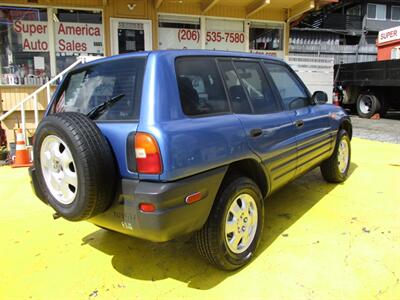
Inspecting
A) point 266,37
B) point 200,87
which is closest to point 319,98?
point 200,87

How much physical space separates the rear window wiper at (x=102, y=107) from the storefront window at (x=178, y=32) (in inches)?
291

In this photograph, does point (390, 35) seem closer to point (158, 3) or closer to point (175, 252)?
point (158, 3)

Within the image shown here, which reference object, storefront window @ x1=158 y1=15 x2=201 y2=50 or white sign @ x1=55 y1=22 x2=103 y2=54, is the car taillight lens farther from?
storefront window @ x1=158 y1=15 x2=201 y2=50

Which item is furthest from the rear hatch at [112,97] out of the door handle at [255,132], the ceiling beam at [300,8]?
the ceiling beam at [300,8]

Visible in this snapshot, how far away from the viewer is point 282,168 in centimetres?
328

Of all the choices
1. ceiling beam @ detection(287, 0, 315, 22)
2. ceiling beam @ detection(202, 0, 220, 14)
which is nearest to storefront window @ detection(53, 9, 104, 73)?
ceiling beam @ detection(202, 0, 220, 14)

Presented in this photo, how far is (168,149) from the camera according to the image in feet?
7.00

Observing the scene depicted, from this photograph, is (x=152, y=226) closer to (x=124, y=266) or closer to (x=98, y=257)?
(x=124, y=266)

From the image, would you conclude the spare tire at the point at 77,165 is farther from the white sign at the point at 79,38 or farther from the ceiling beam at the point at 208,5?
the ceiling beam at the point at 208,5

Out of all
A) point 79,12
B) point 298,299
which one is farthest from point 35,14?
point 298,299

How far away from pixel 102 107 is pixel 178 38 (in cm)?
771

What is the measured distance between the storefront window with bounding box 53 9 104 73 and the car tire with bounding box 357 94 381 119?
31.3 ft

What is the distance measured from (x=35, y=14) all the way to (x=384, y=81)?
10760mm

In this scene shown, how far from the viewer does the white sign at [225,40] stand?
32.9 feet
